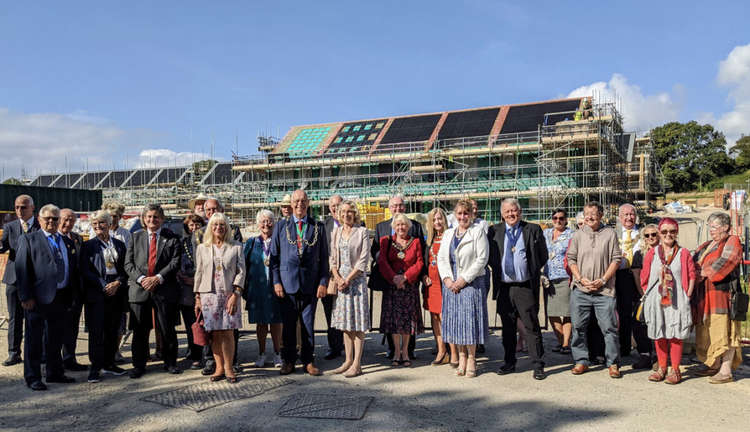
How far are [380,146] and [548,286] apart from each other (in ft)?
105

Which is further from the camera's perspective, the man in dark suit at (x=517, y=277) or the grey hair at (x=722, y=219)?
the man in dark suit at (x=517, y=277)

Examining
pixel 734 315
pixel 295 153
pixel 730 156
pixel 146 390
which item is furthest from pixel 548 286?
pixel 730 156

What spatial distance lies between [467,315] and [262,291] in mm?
2353

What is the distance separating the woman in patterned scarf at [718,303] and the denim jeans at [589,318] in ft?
2.68

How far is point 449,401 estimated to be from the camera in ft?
16.6

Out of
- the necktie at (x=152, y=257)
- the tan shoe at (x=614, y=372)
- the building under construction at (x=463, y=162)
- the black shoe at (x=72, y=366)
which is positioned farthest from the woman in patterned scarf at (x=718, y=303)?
the building under construction at (x=463, y=162)

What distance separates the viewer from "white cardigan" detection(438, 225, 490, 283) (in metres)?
5.86

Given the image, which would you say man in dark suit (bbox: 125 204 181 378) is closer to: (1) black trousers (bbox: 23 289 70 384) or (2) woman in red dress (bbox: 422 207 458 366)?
(1) black trousers (bbox: 23 289 70 384)

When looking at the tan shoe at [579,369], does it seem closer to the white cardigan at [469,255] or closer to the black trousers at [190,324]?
the white cardigan at [469,255]

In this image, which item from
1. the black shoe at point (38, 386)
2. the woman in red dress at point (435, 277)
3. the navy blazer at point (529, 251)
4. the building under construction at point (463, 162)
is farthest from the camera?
the building under construction at point (463, 162)

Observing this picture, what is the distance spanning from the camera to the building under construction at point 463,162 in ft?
104

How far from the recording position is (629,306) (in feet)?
21.1

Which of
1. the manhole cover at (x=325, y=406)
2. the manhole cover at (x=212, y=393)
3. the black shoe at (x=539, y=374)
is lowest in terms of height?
the manhole cover at (x=325, y=406)

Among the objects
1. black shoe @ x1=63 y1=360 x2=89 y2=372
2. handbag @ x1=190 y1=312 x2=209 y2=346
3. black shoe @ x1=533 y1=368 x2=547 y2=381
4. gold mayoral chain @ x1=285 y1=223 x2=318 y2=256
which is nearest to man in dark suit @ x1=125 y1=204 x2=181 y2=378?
handbag @ x1=190 y1=312 x2=209 y2=346
